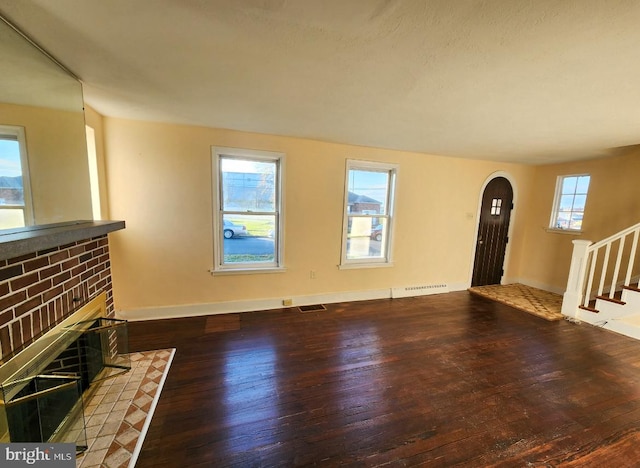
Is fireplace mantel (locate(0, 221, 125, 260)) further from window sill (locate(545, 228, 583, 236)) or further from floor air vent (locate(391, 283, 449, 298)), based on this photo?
window sill (locate(545, 228, 583, 236))

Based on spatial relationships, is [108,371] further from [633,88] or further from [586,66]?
[633,88]

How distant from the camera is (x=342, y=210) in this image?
3.71m

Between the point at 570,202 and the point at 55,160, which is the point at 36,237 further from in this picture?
the point at 570,202

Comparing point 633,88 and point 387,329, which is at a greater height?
point 633,88

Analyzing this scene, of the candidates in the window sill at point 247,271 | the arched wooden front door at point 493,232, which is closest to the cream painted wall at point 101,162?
the window sill at point 247,271

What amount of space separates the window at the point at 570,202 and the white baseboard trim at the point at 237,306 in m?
3.54

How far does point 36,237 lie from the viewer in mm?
1189

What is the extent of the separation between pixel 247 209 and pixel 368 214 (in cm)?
186

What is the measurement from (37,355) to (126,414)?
0.70 m

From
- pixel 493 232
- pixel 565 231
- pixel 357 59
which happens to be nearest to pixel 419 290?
pixel 493 232

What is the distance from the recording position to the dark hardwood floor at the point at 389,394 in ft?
4.94

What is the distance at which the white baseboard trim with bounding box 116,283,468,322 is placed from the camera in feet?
9.98

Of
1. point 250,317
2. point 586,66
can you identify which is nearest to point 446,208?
point 586,66

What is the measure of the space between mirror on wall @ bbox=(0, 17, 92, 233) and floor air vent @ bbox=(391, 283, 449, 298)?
4.06 meters
